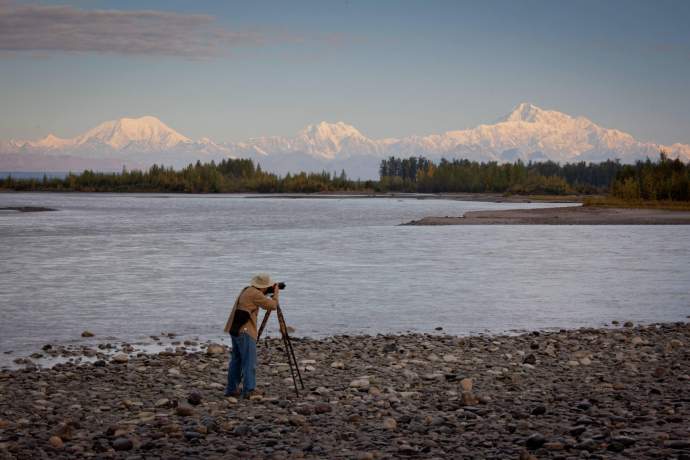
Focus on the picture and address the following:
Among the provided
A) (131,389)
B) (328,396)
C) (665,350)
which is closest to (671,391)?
(665,350)

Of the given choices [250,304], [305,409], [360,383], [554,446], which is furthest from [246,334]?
[554,446]

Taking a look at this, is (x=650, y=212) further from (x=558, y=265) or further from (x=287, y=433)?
(x=287, y=433)

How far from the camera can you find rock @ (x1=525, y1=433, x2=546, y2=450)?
10875 millimetres

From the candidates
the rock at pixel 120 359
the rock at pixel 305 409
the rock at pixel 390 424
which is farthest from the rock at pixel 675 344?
the rock at pixel 120 359

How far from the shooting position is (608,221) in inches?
3250

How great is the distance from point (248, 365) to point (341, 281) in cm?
1889

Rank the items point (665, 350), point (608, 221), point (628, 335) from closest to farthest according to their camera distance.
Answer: point (665, 350), point (628, 335), point (608, 221)

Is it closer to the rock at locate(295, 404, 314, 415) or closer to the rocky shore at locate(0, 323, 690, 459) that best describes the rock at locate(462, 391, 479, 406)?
the rocky shore at locate(0, 323, 690, 459)

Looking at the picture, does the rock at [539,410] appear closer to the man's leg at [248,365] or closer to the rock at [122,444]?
the man's leg at [248,365]

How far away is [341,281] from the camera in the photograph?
3281 centimetres

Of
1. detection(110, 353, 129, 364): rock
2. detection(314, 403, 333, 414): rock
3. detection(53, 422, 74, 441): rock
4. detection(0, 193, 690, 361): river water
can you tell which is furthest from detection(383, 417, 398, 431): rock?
detection(0, 193, 690, 361): river water

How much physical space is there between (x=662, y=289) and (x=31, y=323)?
21312mm

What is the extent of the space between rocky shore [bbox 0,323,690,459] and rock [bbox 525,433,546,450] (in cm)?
2

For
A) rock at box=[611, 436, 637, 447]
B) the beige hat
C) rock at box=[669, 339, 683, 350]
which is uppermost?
the beige hat
